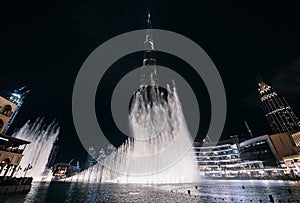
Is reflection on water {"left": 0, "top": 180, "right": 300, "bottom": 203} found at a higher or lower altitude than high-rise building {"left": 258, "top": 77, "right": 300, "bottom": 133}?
lower

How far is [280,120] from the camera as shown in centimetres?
16800

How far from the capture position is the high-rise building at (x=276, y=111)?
16075 cm

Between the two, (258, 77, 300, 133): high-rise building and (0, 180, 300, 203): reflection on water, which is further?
(258, 77, 300, 133): high-rise building

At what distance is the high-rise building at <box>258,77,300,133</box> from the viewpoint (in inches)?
6329

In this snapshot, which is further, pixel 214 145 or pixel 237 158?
pixel 214 145

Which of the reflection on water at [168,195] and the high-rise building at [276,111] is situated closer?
the reflection on water at [168,195]

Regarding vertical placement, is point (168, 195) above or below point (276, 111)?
below

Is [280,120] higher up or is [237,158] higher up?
[280,120]

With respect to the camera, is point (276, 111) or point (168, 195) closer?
point (168, 195)

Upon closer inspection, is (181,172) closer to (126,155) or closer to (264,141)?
(126,155)

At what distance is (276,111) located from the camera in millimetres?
170250

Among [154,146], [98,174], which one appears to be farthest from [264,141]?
[98,174]

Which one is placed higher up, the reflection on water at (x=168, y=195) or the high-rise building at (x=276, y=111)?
the high-rise building at (x=276, y=111)

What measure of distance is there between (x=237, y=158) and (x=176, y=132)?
277 feet
